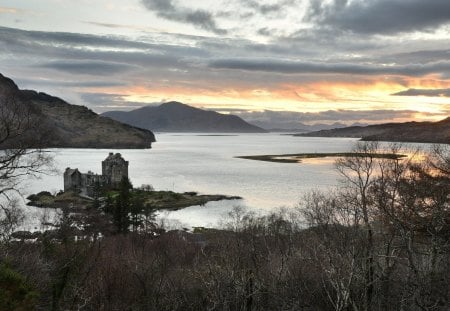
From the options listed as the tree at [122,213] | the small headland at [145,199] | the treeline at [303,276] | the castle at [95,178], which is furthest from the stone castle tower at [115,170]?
the treeline at [303,276]

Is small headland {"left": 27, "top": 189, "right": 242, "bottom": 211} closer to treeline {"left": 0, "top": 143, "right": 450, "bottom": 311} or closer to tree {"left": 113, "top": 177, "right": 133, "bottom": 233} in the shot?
tree {"left": 113, "top": 177, "right": 133, "bottom": 233}

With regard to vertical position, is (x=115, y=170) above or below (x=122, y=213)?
above

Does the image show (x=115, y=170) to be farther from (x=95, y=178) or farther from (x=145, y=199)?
(x=145, y=199)

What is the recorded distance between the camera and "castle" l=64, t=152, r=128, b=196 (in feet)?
429

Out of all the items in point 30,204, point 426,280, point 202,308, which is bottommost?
point 30,204

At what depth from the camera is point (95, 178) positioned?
13150cm

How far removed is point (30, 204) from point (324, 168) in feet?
373

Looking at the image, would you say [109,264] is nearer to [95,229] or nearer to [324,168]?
[95,229]

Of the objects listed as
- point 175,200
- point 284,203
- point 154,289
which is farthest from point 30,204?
point 154,289

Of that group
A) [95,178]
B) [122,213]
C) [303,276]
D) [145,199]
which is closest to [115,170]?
[95,178]

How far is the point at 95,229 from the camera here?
7269 centimetres

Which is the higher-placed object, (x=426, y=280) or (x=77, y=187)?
(x=426, y=280)

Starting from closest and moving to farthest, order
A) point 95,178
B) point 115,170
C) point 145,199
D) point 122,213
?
point 122,213
point 145,199
point 95,178
point 115,170

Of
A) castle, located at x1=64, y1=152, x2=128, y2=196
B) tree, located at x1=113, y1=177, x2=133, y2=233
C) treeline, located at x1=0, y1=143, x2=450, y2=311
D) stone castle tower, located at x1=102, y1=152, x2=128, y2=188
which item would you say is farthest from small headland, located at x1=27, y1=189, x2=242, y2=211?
treeline, located at x1=0, y1=143, x2=450, y2=311
